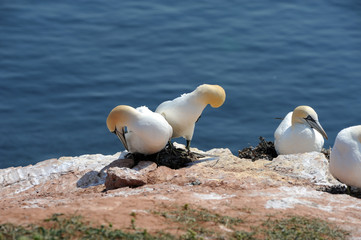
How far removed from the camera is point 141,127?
848cm

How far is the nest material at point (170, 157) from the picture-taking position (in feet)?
28.1

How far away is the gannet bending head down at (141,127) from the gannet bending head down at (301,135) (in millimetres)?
2251

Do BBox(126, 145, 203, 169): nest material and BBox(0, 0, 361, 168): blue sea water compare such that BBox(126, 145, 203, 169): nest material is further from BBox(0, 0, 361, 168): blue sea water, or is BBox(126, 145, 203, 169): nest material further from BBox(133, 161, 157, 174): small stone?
BBox(0, 0, 361, 168): blue sea water

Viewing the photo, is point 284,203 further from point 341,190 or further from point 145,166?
point 145,166

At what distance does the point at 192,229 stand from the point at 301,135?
474 centimetres

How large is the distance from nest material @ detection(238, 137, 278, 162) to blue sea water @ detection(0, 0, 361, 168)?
2551mm

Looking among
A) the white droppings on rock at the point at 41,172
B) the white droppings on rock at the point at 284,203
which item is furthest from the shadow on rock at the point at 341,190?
the white droppings on rock at the point at 41,172

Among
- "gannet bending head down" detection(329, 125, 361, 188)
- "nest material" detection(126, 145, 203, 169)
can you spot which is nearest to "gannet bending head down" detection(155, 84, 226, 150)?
"nest material" detection(126, 145, 203, 169)

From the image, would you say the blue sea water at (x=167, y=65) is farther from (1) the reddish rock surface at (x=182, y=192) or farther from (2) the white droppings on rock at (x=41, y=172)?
(1) the reddish rock surface at (x=182, y=192)

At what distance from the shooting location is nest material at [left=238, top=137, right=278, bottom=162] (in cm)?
1004

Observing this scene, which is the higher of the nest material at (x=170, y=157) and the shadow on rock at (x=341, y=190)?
the nest material at (x=170, y=157)

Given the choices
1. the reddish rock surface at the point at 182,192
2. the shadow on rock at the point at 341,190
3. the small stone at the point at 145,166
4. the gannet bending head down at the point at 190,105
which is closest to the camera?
the reddish rock surface at the point at 182,192

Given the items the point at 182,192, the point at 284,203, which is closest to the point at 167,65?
the point at 182,192

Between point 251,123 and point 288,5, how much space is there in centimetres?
601
